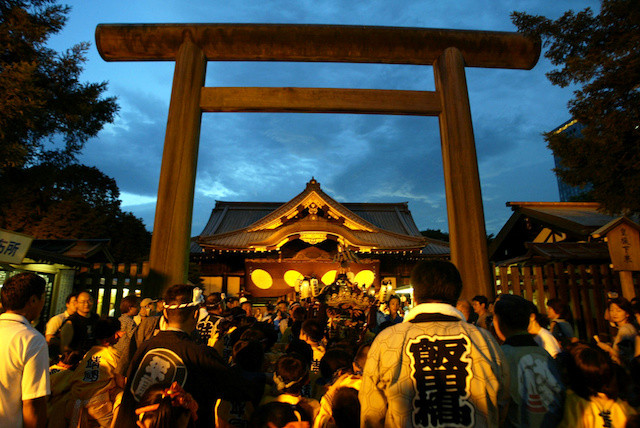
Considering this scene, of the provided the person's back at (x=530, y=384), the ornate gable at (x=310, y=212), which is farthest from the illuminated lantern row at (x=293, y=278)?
the person's back at (x=530, y=384)

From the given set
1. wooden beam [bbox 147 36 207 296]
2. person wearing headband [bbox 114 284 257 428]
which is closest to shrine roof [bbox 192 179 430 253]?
wooden beam [bbox 147 36 207 296]

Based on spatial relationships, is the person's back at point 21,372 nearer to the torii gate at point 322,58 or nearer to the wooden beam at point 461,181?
the torii gate at point 322,58

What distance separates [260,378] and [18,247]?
6.05m

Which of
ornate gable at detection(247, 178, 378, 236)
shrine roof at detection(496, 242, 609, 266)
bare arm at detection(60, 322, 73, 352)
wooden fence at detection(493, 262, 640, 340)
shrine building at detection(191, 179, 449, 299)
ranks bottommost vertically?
bare arm at detection(60, 322, 73, 352)

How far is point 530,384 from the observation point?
202 centimetres

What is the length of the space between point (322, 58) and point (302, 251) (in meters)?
7.44

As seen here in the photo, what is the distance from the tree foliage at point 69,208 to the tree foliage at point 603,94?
11755mm

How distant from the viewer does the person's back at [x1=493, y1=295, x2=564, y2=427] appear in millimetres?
1993

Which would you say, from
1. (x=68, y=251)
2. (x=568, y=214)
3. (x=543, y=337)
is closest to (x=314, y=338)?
(x=543, y=337)

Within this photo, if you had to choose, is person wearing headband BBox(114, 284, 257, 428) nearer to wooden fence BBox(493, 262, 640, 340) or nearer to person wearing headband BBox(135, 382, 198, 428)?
person wearing headband BBox(135, 382, 198, 428)

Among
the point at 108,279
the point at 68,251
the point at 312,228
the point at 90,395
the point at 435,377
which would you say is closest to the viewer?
the point at 435,377

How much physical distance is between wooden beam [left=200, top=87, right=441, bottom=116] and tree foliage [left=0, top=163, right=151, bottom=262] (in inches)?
292

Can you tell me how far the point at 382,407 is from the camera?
162cm

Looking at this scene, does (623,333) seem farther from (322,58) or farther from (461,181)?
(322,58)
